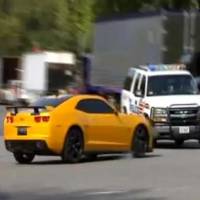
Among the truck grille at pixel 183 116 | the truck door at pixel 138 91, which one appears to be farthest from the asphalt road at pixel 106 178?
the truck door at pixel 138 91

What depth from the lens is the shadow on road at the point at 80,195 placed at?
11539 mm

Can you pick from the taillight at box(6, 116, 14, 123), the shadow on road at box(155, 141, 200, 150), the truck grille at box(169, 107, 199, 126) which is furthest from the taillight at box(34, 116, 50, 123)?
the shadow on road at box(155, 141, 200, 150)

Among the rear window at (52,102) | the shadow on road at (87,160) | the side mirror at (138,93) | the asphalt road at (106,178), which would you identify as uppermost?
the side mirror at (138,93)

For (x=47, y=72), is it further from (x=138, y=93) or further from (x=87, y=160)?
(x=87, y=160)

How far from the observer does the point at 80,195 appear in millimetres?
11906

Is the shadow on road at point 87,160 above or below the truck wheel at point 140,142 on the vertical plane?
below

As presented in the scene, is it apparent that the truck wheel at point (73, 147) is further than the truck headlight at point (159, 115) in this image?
No

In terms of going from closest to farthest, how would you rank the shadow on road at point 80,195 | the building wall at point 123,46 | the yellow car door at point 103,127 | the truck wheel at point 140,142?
the shadow on road at point 80,195 < the yellow car door at point 103,127 < the truck wheel at point 140,142 < the building wall at point 123,46

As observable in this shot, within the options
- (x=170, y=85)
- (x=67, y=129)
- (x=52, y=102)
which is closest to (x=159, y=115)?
(x=170, y=85)

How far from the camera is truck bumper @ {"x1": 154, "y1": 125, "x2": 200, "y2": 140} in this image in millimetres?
22828

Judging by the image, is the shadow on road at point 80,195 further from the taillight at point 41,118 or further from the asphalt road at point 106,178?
the taillight at point 41,118

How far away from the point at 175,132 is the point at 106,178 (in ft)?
27.2

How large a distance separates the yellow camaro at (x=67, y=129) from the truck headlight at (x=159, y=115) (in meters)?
3.32

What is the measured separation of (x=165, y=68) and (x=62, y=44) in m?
17.3
